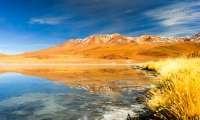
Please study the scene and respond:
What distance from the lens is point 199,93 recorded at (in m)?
4.11

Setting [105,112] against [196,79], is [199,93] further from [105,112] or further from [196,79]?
[105,112]

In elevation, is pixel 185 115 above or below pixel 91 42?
below

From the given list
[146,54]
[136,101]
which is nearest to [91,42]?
[146,54]

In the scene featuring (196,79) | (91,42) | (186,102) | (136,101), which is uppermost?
(91,42)

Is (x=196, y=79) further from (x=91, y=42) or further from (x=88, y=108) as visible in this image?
(x=91, y=42)

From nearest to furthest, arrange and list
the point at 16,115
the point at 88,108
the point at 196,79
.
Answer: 1. the point at 196,79
2. the point at 16,115
3. the point at 88,108

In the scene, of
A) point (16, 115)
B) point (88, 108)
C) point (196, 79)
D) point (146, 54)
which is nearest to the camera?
point (196, 79)

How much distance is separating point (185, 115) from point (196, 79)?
3.45ft

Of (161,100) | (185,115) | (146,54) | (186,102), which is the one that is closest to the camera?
(185,115)

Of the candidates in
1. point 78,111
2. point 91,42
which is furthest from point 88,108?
point 91,42

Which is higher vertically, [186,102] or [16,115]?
[186,102]

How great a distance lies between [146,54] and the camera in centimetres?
8781

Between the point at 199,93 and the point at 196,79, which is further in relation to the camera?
the point at 196,79

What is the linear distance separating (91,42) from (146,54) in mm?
114612
